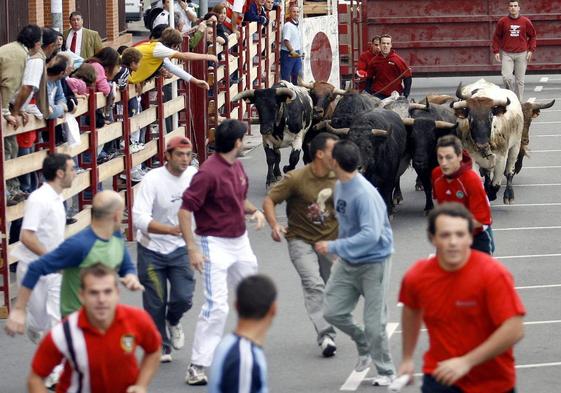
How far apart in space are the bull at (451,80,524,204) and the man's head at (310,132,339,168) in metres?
8.29

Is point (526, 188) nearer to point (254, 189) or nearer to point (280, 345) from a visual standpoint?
point (254, 189)

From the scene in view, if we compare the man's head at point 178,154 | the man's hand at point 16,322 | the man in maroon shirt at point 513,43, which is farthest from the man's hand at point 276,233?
the man in maroon shirt at point 513,43

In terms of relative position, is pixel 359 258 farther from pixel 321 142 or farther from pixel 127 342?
pixel 127 342

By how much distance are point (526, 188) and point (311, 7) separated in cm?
1329

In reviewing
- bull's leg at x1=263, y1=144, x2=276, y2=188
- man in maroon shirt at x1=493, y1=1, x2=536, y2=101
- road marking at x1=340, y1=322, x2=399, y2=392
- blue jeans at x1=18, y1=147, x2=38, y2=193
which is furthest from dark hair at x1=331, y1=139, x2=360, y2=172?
man in maroon shirt at x1=493, y1=1, x2=536, y2=101

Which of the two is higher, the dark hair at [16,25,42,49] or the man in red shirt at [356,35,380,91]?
the dark hair at [16,25,42,49]

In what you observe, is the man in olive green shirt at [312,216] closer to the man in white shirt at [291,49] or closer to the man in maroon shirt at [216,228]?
the man in maroon shirt at [216,228]

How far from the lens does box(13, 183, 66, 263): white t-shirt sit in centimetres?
1146

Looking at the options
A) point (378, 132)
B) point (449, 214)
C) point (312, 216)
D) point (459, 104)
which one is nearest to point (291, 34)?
point (459, 104)

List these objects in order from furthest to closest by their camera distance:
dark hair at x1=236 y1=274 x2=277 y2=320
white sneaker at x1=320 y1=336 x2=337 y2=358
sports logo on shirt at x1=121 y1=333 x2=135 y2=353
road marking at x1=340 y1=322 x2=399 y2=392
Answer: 1. white sneaker at x1=320 y1=336 x2=337 y2=358
2. road marking at x1=340 y1=322 x2=399 y2=392
3. sports logo on shirt at x1=121 y1=333 x2=135 y2=353
4. dark hair at x1=236 y1=274 x2=277 y2=320

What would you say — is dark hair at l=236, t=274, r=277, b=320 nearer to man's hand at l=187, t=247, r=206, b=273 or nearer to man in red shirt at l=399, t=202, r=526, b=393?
man in red shirt at l=399, t=202, r=526, b=393

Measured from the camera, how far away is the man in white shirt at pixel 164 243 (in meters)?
12.7

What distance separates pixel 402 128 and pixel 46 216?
9.80 meters

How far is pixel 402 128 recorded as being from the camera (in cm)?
2067
